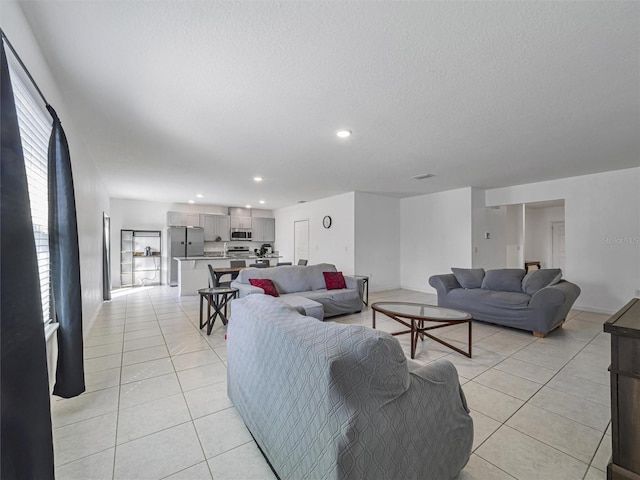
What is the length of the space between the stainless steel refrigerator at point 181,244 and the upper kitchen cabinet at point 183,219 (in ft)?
1.17

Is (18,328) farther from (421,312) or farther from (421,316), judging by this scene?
(421,312)

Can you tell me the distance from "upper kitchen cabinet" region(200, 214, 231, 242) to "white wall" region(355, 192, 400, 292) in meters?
4.89

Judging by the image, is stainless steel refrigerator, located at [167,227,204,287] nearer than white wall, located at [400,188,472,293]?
No

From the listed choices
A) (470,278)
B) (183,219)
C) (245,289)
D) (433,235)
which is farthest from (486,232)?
(183,219)

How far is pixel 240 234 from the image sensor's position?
9641 millimetres

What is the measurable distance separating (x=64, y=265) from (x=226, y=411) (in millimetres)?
1600

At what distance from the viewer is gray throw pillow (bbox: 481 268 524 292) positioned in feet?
14.4

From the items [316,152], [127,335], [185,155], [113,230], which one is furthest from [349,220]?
[113,230]

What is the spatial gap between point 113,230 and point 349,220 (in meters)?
6.73

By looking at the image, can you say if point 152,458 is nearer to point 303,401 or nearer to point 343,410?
point 303,401

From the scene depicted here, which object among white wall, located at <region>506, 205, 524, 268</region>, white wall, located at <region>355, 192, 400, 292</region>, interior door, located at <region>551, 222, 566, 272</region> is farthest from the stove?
interior door, located at <region>551, 222, 566, 272</region>

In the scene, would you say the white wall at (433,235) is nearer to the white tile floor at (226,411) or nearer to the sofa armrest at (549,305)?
the sofa armrest at (549,305)

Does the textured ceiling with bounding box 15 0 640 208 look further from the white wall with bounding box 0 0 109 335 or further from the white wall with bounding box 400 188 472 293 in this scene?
the white wall with bounding box 400 188 472 293

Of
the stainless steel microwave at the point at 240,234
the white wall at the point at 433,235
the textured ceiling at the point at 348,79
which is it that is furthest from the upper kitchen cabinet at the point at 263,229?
the textured ceiling at the point at 348,79
